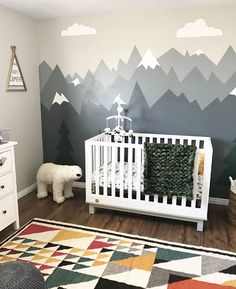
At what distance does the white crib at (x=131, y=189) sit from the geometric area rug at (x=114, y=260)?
0.34 m

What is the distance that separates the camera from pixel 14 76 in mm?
3174

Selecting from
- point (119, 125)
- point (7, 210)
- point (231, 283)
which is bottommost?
point (231, 283)

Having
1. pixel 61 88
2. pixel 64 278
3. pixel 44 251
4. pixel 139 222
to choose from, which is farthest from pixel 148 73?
pixel 64 278

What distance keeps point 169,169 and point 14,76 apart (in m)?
2.11

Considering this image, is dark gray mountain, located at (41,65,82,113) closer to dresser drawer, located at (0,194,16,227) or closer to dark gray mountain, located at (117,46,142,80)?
dark gray mountain, located at (117,46,142,80)

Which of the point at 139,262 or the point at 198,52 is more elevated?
the point at 198,52

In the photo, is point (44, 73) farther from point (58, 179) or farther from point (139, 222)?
point (139, 222)

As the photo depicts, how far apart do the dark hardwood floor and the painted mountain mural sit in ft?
2.13

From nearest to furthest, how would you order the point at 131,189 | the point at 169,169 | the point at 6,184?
the point at 6,184 → the point at 169,169 → the point at 131,189

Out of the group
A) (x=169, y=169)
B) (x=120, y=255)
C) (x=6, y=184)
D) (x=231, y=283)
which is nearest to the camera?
(x=231, y=283)

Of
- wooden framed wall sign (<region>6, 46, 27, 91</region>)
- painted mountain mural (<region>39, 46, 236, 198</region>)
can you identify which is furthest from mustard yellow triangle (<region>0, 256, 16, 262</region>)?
wooden framed wall sign (<region>6, 46, 27, 91</region>)

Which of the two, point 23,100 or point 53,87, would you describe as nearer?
point 23,100

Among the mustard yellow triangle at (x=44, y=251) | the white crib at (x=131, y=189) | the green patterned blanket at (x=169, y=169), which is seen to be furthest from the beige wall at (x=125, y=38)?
the mustard yellow triangle at (x=44, y=251)

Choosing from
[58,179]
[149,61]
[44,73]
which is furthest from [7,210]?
[149,61]
